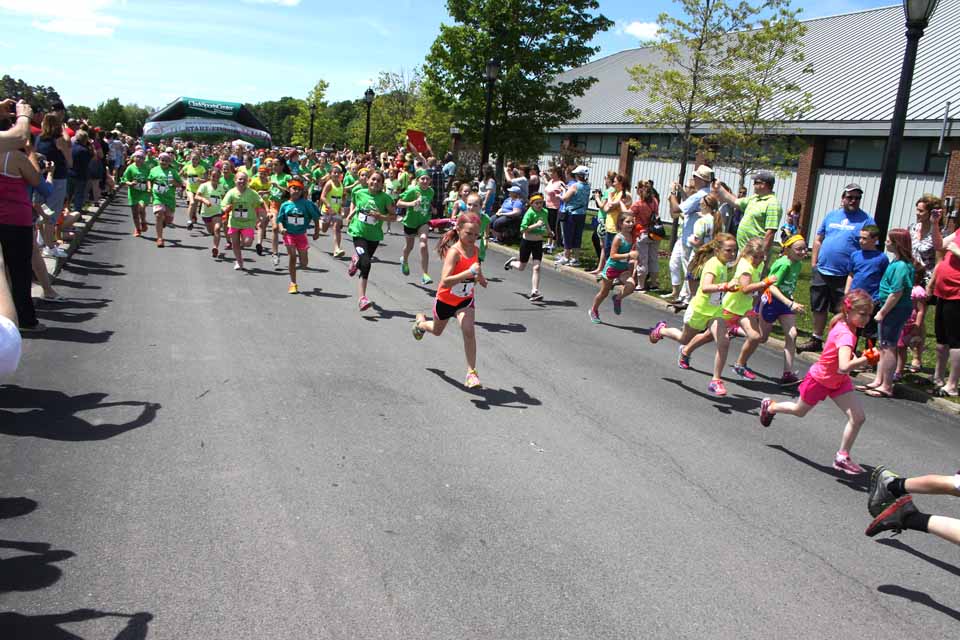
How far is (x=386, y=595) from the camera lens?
12.0 feet

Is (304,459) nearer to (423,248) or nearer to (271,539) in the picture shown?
(271,539)

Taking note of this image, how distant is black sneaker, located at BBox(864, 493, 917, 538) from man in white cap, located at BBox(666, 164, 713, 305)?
23.2 ft

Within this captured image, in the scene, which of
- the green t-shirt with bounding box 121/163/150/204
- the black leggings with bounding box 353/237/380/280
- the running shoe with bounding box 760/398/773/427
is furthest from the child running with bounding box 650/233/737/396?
the green t-shirt with bounding box 121/163/150/204

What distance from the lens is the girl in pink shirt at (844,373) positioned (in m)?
5.46

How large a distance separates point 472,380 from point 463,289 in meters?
0.86

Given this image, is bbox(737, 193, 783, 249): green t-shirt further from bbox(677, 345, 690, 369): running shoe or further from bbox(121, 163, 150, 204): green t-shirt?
bbox(121, 163, 150, 204): green t-shirt

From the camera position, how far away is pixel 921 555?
4.48 m

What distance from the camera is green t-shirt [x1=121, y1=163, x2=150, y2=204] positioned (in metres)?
16.2

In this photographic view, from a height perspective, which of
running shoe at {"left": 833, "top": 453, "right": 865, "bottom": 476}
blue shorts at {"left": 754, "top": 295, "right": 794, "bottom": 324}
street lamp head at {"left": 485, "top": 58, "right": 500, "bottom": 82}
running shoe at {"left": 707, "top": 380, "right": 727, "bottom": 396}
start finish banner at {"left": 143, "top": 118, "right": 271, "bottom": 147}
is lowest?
running shoe at {"left": 833, "top": 453, "right": 865, "bottom": 476}

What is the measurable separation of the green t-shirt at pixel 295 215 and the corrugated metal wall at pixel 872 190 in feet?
44.2

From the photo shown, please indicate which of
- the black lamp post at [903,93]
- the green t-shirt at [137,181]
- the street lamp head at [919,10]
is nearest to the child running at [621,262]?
the black lamp post at [903,93]

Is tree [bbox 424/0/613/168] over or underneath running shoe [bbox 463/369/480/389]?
over

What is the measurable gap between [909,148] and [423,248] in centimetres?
1476

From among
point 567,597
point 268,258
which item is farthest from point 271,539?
point 268,258
